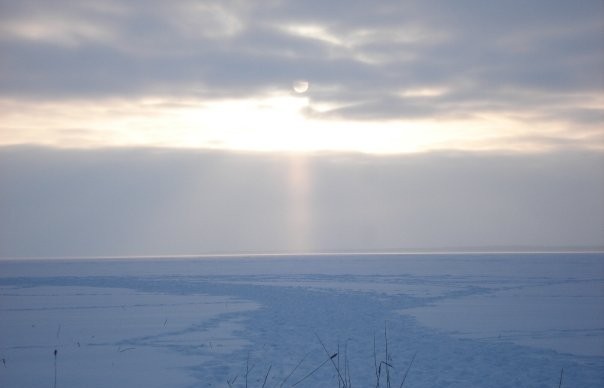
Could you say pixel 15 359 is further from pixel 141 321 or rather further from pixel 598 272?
pixel 598 272

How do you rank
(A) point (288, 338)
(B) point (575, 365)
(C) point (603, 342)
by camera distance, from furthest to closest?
(A) point (288, 338), (C) point (603, 342), (B) point (575, 365)

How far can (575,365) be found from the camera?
8758 millimetres

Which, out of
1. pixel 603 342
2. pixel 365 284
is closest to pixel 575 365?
pixel 603 342

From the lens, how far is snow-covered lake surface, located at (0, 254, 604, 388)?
8438mm

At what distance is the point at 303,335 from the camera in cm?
1148

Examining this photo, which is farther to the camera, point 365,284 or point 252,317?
point 365,284

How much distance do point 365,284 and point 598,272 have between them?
1073 cm

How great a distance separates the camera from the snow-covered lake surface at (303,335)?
27.7ft

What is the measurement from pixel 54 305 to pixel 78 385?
30.1 ft

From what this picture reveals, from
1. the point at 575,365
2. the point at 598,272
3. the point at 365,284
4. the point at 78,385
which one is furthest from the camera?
the point at 598,272

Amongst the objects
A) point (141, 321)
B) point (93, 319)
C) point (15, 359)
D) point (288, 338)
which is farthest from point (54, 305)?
point (288, 338)

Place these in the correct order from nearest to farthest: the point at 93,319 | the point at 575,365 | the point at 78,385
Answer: the point at 78,385
the point at 575,365
the point at 93,319

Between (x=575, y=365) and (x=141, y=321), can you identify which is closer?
(x=575, y=365)

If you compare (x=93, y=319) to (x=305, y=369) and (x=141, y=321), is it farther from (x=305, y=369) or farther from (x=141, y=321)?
(x=305, y=369)
